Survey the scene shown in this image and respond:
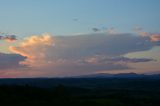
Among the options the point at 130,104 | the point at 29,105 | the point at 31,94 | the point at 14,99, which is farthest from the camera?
the point at 130,104

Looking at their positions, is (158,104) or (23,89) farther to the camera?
(158,104)

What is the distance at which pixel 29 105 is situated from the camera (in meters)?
117

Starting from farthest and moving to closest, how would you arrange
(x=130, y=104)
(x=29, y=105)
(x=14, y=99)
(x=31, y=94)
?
1. (x=130, y=104)
2. (x=31, y=94)
3. (x=14, y=99)
4. (x=29, y=105)

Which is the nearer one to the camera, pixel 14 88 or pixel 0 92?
pixel 0 92

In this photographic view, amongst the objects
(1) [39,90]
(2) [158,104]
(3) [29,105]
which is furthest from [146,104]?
(3) [29,105]

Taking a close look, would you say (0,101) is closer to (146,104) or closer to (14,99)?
(14,99)

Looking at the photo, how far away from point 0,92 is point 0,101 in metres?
16.2

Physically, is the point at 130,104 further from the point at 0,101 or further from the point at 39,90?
the point at 0,101

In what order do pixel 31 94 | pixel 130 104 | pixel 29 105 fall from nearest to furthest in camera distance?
1. pixel 29 105
2. pixel 31 94
3. pixel 130 104

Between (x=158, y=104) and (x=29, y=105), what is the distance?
8188cm

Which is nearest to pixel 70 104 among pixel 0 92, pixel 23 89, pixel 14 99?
pixel 14 99

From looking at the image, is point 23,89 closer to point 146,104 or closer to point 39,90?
point 39,90

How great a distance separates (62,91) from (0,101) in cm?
4403

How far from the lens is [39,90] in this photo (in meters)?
156
